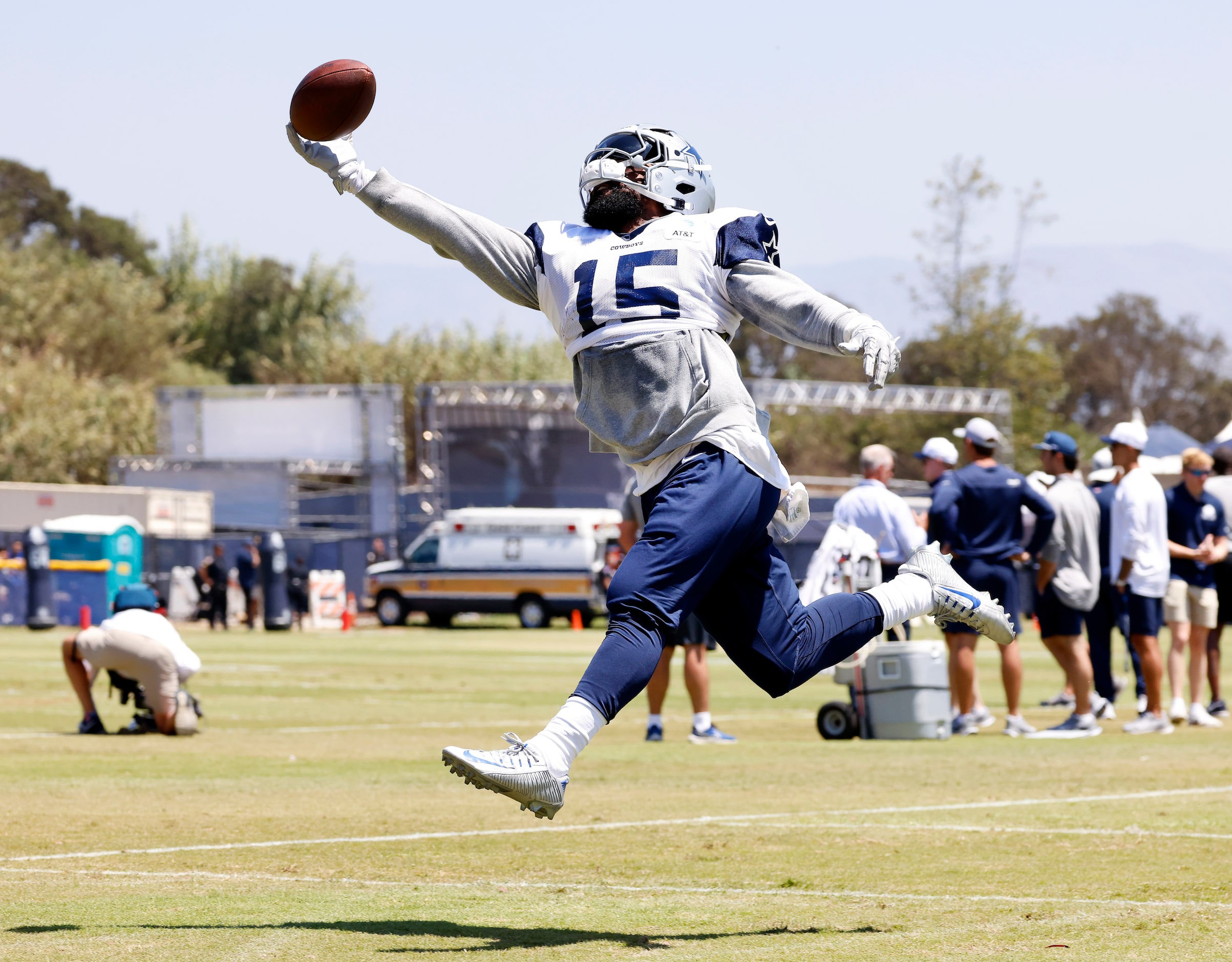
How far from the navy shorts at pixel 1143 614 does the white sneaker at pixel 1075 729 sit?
28.1 inches

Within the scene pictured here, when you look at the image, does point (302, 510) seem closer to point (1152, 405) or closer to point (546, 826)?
point (546, 826)

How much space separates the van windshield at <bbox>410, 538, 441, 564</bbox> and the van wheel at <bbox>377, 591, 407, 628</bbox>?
914mm

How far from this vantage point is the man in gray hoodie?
38.7ft

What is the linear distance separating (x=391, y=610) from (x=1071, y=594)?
87.8 feet

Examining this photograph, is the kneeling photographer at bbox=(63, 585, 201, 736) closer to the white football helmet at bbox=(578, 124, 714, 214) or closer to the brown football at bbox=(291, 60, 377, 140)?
the brown football at bbox=(291, 60, 377, 140)

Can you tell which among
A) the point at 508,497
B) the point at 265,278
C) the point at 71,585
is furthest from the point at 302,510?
the point at 265,278

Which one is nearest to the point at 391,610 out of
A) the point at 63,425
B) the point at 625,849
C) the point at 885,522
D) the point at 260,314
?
the point at 63,425

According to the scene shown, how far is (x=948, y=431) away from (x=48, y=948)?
194 ft

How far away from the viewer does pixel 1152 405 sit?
9281cm

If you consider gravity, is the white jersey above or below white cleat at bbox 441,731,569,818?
above

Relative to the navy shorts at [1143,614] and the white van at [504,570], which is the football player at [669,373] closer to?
the navy shorts at [1143,614]

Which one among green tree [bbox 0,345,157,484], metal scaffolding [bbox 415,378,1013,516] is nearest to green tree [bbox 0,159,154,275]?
green tree [bbox 0,345,157,484]

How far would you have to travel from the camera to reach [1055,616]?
11828mm

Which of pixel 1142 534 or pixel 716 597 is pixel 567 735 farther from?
pixel 1142 534
